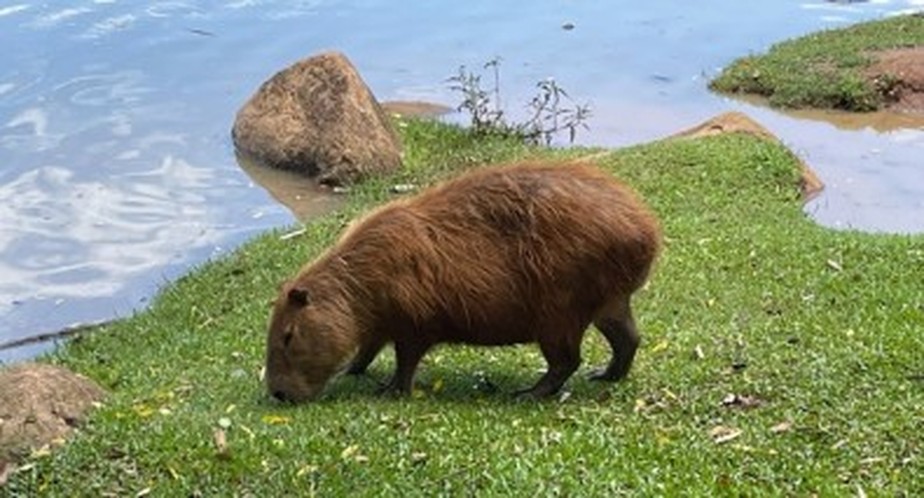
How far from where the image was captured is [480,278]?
6801 mm

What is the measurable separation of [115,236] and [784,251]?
5.89 m

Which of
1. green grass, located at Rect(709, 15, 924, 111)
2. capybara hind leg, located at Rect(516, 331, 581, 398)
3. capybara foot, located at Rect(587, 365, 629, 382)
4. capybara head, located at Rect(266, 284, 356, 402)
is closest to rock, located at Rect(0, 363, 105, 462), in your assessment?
capybara head, located at Rect(266, 284, 356, 402)

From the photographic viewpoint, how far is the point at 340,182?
14.3 meters

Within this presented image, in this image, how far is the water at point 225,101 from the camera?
40.8 feet

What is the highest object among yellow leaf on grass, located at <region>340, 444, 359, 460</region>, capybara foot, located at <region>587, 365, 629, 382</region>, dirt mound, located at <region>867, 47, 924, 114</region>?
yellow leaf on grass, located at <region>340, 444, 359, 460</region>

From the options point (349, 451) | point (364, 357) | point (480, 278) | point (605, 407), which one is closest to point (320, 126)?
point (364, 357)

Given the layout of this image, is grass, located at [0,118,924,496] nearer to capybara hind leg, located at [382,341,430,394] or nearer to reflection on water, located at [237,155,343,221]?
capybara hind leg, located at [382,341,430,394]

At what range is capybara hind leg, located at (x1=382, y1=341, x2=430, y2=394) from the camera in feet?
23.1

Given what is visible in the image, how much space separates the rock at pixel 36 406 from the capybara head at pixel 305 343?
94 cm

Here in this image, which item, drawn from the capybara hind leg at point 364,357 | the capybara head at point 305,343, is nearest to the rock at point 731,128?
the capybara hind leg at point 364,357

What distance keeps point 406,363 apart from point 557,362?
725mm

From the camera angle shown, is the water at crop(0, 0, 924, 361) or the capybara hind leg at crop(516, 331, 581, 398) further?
the water at crop(0, 0, 924, 361)

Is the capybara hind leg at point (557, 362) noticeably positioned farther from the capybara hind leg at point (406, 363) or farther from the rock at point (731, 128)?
the rock at point (731, 128)

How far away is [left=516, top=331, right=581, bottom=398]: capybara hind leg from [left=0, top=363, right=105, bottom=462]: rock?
2121 millimetres
